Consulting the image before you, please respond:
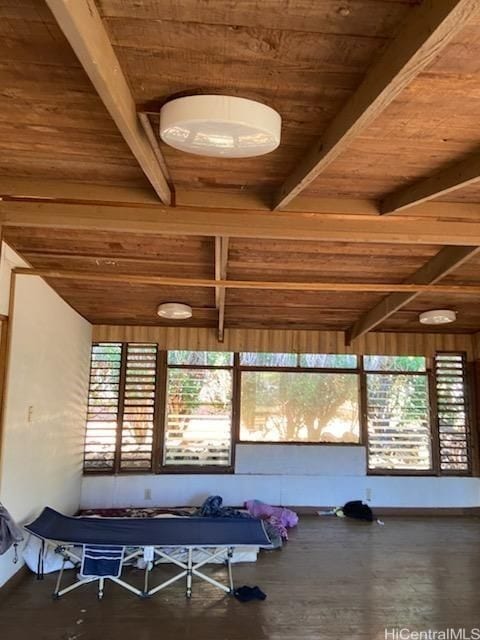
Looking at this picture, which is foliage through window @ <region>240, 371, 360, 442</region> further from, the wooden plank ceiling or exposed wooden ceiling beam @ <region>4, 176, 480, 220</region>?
exposed wooden ceiling beam @ <region>4, 176, 480, 220</region>

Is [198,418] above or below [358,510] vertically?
above

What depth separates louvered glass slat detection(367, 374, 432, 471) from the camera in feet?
23.1

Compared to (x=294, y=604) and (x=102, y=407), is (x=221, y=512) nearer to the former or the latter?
(x=294, y=604)

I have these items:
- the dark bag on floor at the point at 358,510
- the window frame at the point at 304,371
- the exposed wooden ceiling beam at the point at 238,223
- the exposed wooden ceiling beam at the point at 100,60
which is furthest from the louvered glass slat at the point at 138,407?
the exposed wooden ceiling beam at the point at 100,60

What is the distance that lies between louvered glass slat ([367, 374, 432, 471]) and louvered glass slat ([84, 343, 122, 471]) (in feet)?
12.0

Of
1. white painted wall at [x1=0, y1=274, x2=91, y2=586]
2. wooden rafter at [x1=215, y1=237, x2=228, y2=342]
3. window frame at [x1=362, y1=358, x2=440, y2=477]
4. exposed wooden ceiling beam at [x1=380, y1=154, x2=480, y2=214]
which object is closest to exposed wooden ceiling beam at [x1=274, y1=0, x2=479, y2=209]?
exposed wooden ceiling beam at [x1=380, y1=154, x2=480, y2=214]

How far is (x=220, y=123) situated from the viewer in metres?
1.96

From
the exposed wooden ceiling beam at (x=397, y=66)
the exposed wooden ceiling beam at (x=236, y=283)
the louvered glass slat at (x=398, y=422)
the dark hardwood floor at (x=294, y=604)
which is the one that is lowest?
the dark hardwood floor at (x=294, y=604)

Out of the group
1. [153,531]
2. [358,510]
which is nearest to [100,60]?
[153,531]

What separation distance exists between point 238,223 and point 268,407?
4.22m

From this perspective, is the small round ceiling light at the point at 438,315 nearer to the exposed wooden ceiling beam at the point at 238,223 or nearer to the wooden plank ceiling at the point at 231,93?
the wooden plank ceiling at the point at 231,93

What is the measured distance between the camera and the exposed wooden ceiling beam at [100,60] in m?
1.49

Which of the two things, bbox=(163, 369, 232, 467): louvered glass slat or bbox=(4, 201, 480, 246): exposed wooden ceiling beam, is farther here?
bbox=(163, 369, 232, 467): louvered glass slat

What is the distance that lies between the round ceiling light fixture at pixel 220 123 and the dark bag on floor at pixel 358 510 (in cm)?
568
